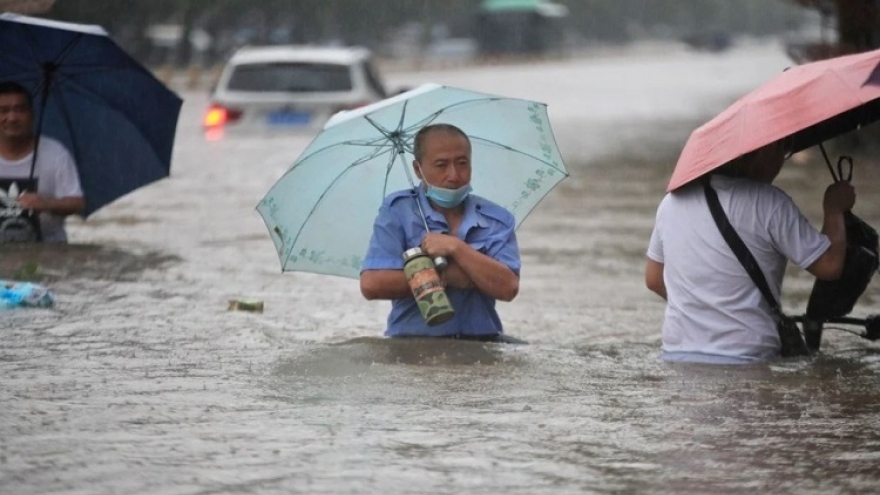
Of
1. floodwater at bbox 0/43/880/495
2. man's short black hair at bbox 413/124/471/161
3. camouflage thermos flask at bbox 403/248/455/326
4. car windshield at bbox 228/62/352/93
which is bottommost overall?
floodwater at bbox 0/43/880/495

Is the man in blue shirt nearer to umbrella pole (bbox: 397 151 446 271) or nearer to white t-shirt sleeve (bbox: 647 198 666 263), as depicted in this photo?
umbrella pole (bbox: 397 151 446 271)

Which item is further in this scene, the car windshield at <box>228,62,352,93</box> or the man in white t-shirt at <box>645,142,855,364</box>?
the car windshield at <box>228,62,352,93</box>

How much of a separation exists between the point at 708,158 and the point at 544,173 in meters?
1.40

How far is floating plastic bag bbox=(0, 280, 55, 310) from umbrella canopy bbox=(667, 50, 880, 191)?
3618 millimetres

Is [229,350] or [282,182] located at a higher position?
[282,182]

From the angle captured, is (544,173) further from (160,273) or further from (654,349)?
(160,273)

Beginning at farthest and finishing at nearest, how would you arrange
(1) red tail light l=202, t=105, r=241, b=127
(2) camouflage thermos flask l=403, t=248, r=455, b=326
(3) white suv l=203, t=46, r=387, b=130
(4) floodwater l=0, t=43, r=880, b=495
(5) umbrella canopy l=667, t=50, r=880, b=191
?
(1) red tail light l=202, t=105, r=241, b=127
(3) white suv l=203, t=46, r=387, b=130
(2) camouflage thermos flask l=403, t=248, r=455, b=326
(5) umbrella canopy l=667, t=50, r=880, b=191
(4) floodwater l=0, t=43, r=880, b=495

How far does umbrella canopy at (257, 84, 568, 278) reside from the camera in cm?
855

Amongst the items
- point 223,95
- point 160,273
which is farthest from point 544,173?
point 223,95

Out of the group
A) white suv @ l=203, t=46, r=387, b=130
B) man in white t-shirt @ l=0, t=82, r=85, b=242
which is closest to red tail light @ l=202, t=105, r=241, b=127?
white suv @ l=203, t=46, r=387, b=130

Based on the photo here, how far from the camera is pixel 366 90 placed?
20578 mm

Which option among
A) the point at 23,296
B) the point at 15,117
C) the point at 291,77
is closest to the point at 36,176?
the point at 15,117

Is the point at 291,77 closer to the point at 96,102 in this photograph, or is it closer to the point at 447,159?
the point at 96,102

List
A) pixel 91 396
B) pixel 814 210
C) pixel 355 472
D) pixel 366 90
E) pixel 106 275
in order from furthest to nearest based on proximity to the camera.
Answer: pixel 366 90
pixel 814 210
pixel 106 275
pixel 91 396
pixel 355 472
